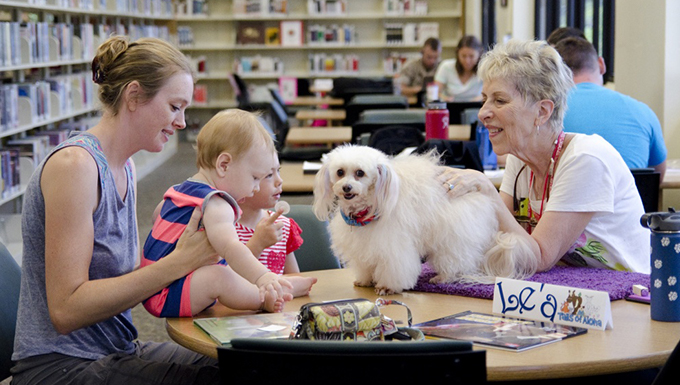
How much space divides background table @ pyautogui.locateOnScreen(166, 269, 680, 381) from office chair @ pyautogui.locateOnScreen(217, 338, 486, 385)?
246 mm

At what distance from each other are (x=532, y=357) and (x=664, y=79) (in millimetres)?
3444

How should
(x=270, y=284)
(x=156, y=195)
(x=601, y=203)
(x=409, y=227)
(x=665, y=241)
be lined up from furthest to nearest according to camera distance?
(x=156, y=195)
(x=601, y=203)
(x=409, y=227)
(x=270, y=284)
(x=665, y=241)

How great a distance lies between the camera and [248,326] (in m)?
1.59

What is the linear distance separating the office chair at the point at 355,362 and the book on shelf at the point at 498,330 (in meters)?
0.35

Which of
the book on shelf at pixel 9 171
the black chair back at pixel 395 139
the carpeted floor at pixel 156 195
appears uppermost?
the black chair back at pixel 395 139

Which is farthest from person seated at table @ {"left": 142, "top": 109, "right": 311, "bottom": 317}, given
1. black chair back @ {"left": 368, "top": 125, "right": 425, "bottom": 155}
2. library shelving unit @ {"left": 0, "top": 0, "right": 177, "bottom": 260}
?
library shelving unit @ {"left": 0, "top": 0, "right": 177, "bottom": 260}

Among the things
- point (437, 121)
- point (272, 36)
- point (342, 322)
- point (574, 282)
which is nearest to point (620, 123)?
point (437, 121)

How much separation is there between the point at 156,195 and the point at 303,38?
519 cm

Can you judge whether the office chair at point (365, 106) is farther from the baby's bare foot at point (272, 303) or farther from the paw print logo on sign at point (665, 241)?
the paw print logo on sign at point (665, 241)

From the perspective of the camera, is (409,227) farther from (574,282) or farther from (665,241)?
(665,241)

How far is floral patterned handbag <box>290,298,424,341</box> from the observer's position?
4.56 ft

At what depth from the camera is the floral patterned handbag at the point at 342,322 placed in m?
1.39

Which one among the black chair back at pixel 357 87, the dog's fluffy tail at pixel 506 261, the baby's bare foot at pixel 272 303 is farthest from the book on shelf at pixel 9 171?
the dog's fluffy tail at pixel 506 261

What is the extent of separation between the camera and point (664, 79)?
4383 mm
